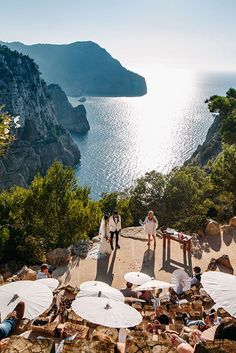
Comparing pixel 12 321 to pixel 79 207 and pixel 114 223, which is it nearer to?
pixel 114 223

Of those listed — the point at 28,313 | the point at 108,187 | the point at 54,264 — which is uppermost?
the point at 28,313

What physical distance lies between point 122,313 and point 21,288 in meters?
3.17

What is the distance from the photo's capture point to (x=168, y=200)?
1144 inches

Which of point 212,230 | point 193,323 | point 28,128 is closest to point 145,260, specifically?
point 212,230

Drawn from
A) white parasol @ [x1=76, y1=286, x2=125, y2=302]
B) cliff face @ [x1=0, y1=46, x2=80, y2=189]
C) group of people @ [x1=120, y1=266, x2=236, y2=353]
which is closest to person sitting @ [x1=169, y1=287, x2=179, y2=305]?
group of people @ [x1=120, y1=266, x2=236, y2=353]

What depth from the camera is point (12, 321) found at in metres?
8.79

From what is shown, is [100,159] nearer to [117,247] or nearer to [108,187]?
[108,187]

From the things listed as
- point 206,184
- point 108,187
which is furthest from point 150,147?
point 206,184

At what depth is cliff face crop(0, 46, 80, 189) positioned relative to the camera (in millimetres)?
111588

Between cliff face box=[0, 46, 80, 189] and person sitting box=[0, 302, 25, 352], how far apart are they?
97.2m

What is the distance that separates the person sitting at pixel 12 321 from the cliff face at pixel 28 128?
319 feet

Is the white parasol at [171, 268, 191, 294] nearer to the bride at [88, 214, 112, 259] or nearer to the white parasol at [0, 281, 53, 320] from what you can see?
the bride at [88, 214, 112, 259]

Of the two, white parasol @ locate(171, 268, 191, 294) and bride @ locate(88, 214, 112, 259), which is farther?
bride @ locate(88, 214, 112, 259)

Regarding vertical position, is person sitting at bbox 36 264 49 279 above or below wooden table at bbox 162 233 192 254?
below
